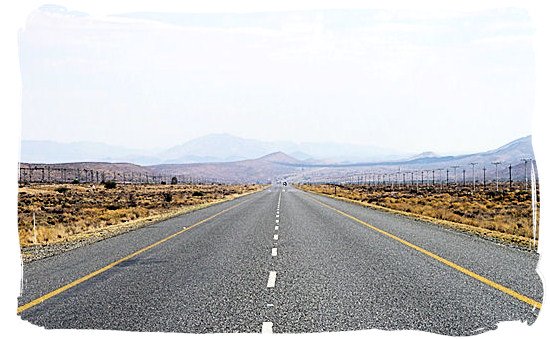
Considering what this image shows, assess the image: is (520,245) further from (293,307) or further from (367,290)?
(293,307)

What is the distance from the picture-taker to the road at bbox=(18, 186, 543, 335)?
22.7 ft

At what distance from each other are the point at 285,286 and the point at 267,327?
10.0ft

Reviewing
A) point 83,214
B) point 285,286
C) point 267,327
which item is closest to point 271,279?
point 285,286

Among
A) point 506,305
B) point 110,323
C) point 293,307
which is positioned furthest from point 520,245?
point 110,323

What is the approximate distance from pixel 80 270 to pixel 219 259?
306 centimetres

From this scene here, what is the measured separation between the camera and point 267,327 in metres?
6.64

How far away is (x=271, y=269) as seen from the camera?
11727 millimetres

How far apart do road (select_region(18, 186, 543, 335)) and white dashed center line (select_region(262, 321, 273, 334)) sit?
1cm

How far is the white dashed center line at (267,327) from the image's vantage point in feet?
20.9

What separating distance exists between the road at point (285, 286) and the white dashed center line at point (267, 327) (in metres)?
0.01

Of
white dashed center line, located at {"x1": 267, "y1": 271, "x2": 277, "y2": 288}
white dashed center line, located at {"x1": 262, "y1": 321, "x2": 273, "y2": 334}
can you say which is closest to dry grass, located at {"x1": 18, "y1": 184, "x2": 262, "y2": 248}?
white dashed center line, located at {"x1": 267, "y1": 271, "x2": 277, "y2": 288}

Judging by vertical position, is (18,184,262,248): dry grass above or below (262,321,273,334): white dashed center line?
below

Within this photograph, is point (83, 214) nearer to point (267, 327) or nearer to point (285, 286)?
point (285, 286)

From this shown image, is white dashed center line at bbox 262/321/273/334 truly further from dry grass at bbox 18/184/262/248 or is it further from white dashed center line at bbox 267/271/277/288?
dry grass at bbox 18/184/262/248
